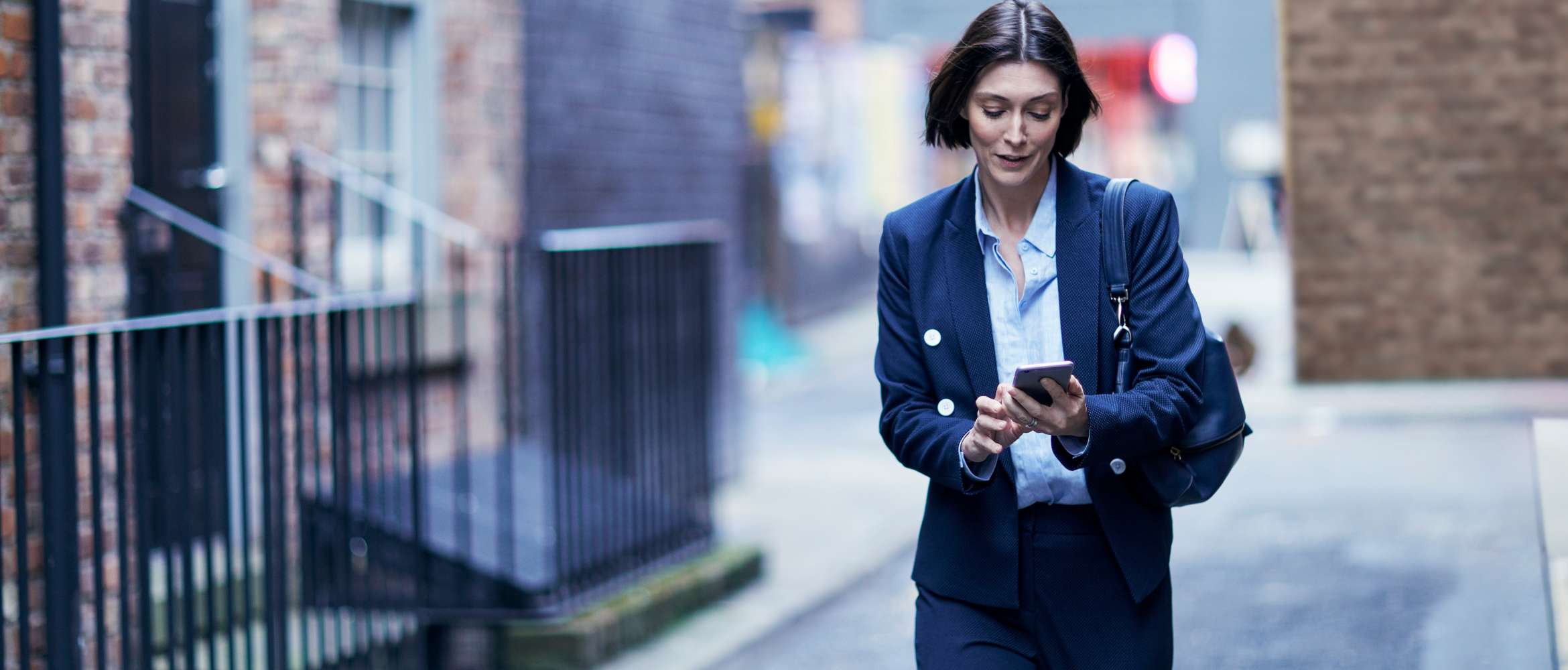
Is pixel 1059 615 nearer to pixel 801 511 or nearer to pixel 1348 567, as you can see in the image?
pixel 1348 567

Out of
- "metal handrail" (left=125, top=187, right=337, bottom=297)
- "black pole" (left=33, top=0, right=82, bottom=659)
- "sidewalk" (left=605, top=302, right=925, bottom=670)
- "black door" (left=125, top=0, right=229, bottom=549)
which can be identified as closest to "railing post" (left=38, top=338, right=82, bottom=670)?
"black pole" (left=33, top=0, right=82, bottom=659)

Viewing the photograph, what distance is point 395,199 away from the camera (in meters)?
8.10

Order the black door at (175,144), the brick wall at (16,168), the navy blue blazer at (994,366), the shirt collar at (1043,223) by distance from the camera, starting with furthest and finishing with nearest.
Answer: the black door at (175,144)
the brick wall at (16,168)
the shirt collar at (1043,223)
the navy blue blazer at (994,366)

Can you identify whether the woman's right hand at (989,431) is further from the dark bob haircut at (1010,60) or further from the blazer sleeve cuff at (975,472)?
the dark bob haircut at (1010,60)

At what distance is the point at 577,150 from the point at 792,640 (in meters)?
3.34

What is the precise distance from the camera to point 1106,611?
3086 millimetres

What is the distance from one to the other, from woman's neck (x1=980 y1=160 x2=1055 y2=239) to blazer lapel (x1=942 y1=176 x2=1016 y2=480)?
0.16 ft

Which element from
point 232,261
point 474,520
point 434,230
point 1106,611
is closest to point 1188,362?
point 1106,611

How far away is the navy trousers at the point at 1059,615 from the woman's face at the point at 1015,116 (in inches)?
22.2

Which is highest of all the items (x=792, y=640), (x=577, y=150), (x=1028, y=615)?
(x=577, y=150)

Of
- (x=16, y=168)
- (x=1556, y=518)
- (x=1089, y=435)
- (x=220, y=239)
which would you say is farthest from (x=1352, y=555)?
(x=16, y=168)

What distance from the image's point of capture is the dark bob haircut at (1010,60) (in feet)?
9.96

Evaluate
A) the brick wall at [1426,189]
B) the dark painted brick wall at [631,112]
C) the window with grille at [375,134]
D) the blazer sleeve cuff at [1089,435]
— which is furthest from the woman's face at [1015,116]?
the brick wall at [1426,189]

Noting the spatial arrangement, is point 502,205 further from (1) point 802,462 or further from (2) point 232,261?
(1) point 802,462
